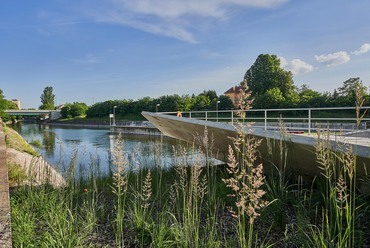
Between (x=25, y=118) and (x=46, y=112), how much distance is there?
37.1 metres

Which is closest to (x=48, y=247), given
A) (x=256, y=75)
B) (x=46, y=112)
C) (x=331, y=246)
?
(x=331, y=246)

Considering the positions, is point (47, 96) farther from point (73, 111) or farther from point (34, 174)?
point (34, 174)

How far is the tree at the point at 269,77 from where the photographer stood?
5531 centimetres

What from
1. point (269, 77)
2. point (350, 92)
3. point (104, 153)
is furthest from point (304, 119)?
point (269, 77)

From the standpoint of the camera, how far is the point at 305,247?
242cm

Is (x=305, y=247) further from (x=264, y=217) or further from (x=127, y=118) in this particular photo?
(x=127, y=118)

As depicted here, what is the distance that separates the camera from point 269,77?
56281 millimetres

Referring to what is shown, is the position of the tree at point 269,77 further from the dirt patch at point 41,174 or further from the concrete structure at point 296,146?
the dirt patch at point 41,174

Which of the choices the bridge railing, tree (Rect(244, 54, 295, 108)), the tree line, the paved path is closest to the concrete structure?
the bridge railing

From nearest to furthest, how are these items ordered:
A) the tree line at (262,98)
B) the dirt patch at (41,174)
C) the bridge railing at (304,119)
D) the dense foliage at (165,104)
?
the bridge railing at (304,119) → the dirt patch at (41,174) → the tree line at (262,98) → the dense foliage at (165,104)

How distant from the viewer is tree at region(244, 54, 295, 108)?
181ft

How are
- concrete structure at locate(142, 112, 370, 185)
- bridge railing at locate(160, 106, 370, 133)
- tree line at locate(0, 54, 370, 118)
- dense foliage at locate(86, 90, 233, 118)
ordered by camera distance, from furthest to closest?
1. dense foliage at locate(86, 90, 233, 118)
2. tree line at locate(0, 54, 370, 118)
3. concrete structure at locate(142, 112, 370, 185)
4. bridge railing at locate(160, 106, 370, 133)

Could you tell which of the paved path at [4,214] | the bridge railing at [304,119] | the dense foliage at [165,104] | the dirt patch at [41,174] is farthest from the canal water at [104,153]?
the dense foliage at [165,104]

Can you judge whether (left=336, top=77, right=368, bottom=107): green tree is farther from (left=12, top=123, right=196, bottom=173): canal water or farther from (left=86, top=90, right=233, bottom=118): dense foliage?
(left=86, top=90, right=233, bottom=118): dense foliage
